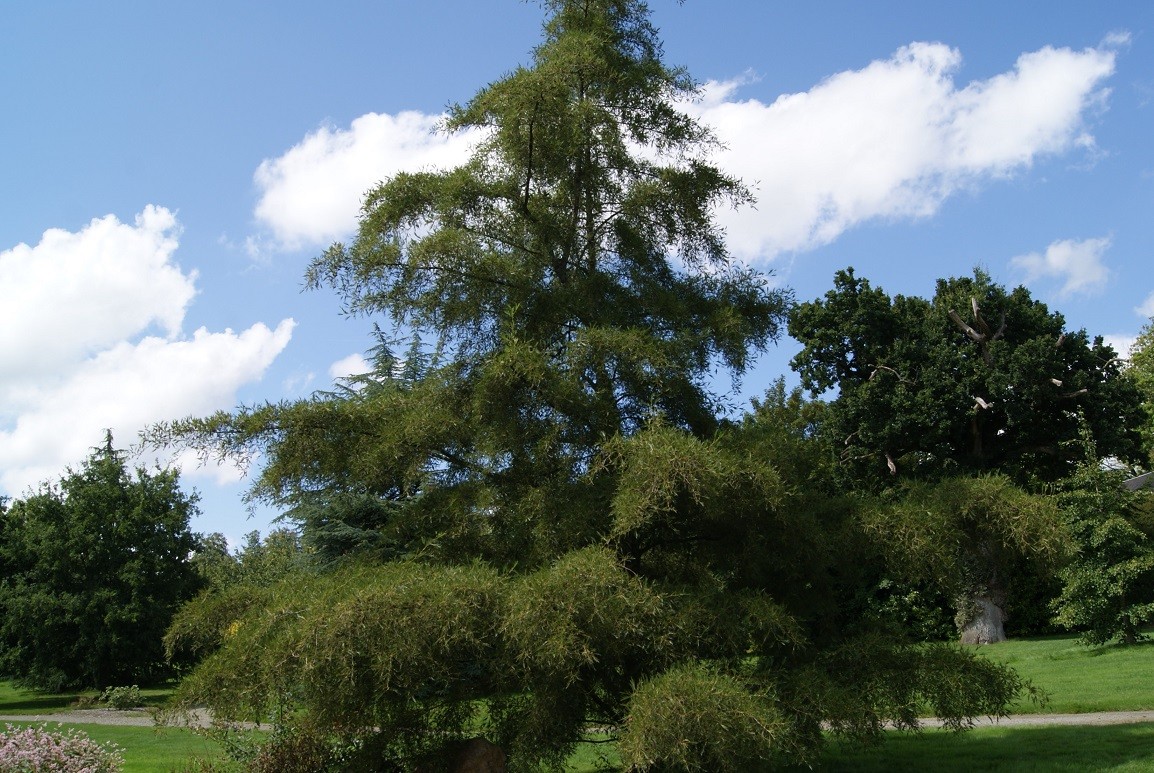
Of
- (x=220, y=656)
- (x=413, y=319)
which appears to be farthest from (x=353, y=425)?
(x=220, y=656)

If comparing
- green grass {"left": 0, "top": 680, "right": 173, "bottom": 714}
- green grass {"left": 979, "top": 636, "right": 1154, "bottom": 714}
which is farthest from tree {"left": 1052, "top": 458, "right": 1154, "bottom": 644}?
green grass {"left": 0, "top": 680, "right": 173, "bottom": 714}

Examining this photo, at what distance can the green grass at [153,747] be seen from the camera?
10664 millimetres

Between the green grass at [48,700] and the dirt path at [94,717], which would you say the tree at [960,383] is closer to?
the dirt path at [94,717]

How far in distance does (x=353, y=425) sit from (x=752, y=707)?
417 cm

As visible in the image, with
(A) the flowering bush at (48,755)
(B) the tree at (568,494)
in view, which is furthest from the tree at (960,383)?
(A) the flowering bush at (48,755)

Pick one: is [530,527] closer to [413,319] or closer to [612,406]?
[612,406]

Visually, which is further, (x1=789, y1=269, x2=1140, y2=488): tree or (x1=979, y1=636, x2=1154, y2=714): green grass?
(x1=789, y1=269, x2=1140, y2=488): tree

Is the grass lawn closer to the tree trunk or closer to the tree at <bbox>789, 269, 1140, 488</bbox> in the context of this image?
the tree trunk

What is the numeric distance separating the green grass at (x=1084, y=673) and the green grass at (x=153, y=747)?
9428mm

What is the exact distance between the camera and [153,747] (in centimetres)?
1336

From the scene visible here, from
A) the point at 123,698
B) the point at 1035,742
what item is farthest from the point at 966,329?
the point at 123,698

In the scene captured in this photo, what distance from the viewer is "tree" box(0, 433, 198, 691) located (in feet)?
80.8

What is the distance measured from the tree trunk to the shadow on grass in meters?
12.5

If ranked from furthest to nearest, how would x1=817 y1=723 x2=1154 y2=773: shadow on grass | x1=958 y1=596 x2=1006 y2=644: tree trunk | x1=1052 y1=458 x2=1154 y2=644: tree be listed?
x1=958 y1=596 x2=1006 y2=644: tree trunk
x1=1052 y1=458 x2=1154 y2=644: tree
x1=817 y1=723 x2=1154 y2=773: shadow on grass
